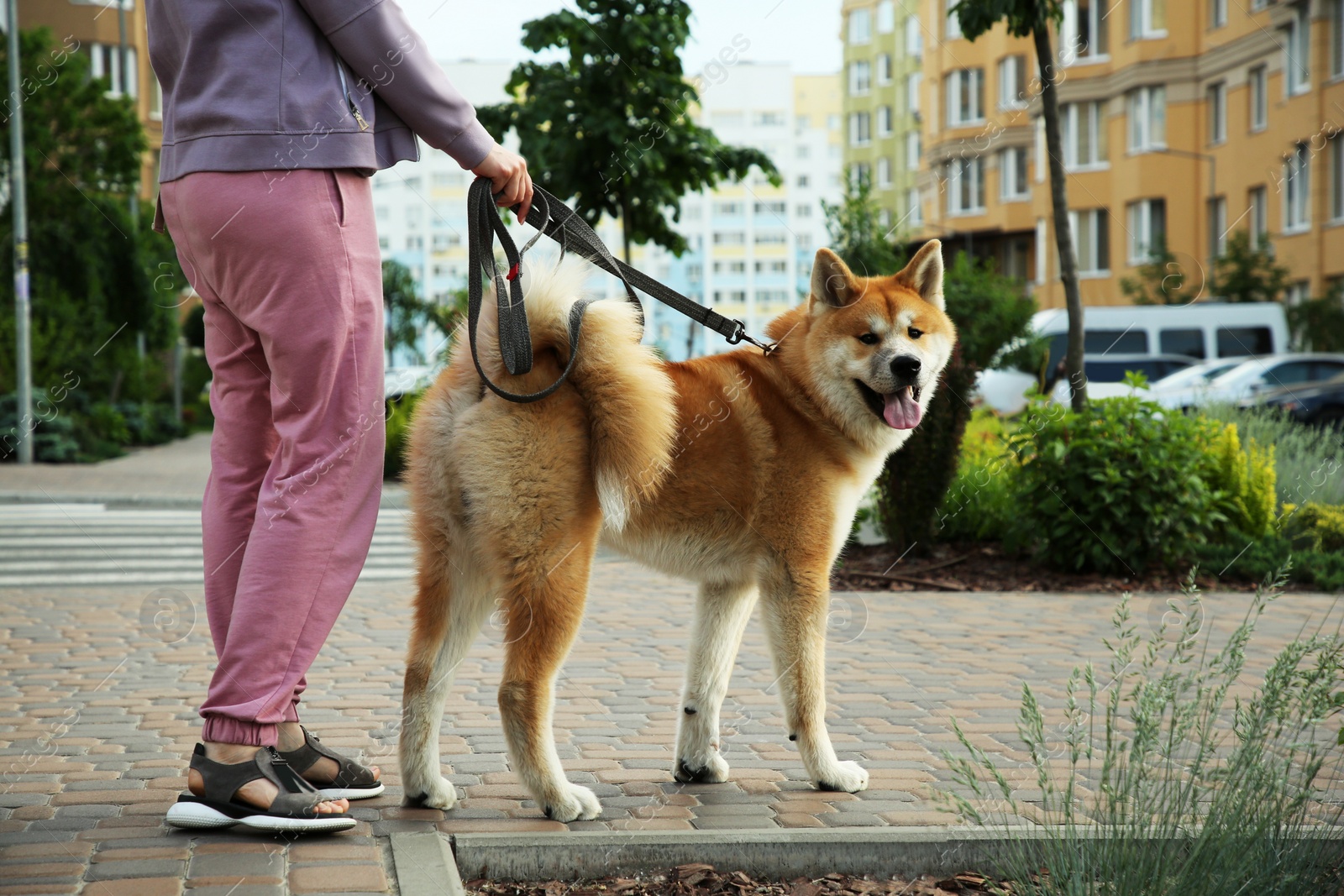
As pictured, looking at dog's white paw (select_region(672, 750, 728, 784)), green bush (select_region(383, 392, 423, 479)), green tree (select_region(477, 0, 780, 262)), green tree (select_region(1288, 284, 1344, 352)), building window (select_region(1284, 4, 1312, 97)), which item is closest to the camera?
dog's white paw (select_region(672, 750, 728, 784))

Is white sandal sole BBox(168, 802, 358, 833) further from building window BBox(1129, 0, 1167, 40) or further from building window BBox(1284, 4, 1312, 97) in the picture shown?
building window BBox(1129, 0, 1167, 40)

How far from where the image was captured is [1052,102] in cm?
988

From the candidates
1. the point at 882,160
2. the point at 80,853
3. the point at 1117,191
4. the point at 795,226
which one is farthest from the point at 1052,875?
the point at 795,226

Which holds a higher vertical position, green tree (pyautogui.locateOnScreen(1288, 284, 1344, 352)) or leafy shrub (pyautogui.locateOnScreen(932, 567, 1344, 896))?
green tree (pyautogui.locateOnScreen(1288, 284, 1344, 352))

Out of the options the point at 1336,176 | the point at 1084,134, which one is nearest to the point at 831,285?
the point at 1336,176

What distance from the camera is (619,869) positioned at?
3.10m

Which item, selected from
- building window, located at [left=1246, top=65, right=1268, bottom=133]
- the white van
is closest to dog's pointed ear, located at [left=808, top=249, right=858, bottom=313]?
the white van

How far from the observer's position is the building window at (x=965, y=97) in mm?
55750

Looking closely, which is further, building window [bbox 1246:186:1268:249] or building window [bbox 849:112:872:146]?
building window [bbox 849:112:872:146]

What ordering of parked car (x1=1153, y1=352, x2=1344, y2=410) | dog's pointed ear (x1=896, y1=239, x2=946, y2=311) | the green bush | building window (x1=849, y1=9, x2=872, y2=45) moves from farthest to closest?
building window (x1=849, y1=9, x2=872, y2=45) → parked car (x1=1153, y1=352, x2=1344, y2=410) → the green bush → dog's pointed ear (x1=896, y1=239, x2=946, y2=311)

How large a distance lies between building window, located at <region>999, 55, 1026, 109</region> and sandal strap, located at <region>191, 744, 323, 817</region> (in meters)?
54.0

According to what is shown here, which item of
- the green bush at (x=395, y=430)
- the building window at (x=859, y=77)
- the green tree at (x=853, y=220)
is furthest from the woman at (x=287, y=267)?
the building window at (x=859, y=77)

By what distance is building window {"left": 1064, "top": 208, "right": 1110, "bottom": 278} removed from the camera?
4609cm

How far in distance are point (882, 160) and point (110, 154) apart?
183 feet
